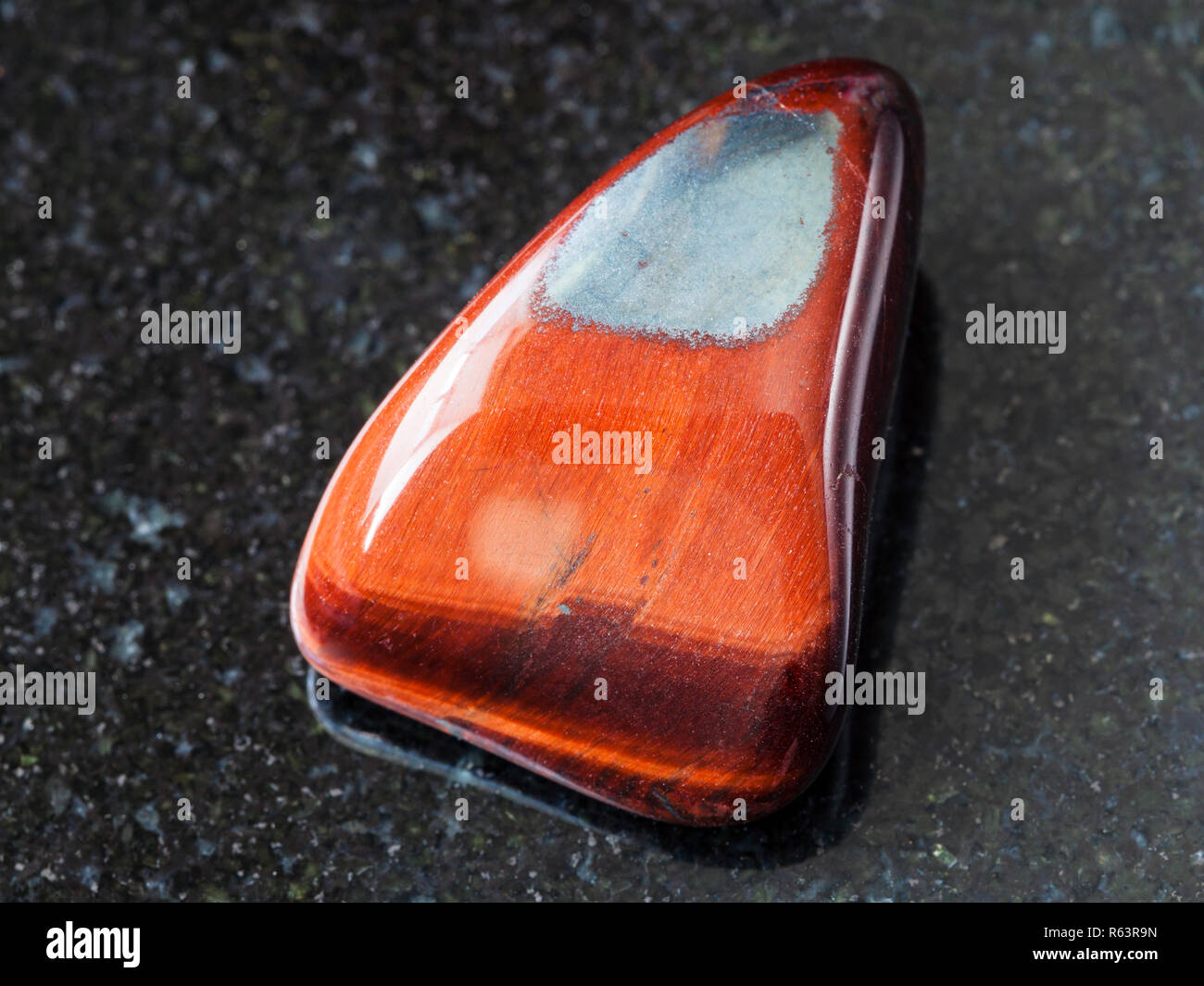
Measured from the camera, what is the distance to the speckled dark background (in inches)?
23.9

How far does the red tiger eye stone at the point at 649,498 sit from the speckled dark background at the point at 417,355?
8 centimetres

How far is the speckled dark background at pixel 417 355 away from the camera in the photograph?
0.61m

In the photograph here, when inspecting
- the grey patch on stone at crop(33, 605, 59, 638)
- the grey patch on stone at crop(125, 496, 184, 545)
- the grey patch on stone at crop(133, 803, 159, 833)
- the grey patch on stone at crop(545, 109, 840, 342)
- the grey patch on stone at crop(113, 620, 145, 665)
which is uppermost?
the grey patch on stone at crop(545, 109, 840, 342)

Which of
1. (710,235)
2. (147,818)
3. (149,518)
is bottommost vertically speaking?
(147,818)

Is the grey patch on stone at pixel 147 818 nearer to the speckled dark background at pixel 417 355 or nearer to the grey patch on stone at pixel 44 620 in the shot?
the speckled dark background at pixel 417 355

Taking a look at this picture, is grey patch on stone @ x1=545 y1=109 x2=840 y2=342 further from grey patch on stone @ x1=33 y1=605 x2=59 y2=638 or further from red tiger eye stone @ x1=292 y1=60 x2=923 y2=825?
grey patch on stone @ x1=33 y1=605 x2=59 y2=638

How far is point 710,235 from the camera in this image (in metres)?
0.56

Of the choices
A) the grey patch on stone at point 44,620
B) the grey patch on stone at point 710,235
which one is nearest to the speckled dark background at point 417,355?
the grey patch on stone at point 44,620

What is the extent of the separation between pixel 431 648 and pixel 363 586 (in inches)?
1.7

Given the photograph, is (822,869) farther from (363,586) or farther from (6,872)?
(6,872)

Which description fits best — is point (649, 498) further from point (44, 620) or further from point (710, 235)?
point (44, 620)

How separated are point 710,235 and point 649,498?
130 millimetres

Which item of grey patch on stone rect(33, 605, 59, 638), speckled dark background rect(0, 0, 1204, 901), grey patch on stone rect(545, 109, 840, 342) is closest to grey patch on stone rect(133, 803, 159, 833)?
speckled dark background rect(0, 0, 1204, 901)

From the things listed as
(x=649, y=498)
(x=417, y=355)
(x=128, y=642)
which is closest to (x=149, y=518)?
(x=128, y=642)
